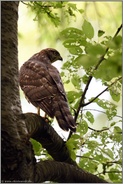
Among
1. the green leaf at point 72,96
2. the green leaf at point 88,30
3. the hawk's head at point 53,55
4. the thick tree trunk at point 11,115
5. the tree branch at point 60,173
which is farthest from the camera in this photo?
the hawk's head at point 53,55

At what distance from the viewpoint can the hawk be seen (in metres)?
3.01

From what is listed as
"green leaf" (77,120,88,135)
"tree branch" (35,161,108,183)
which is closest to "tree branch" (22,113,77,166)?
"tree branch" (35,161,108,183)

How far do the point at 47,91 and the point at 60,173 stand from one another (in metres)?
1.05

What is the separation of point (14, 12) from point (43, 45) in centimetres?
246

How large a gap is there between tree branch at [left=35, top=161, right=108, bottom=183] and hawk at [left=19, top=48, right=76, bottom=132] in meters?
0.31

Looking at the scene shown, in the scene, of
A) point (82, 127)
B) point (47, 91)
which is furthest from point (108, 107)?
point (47, 91)

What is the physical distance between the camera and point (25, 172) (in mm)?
1984

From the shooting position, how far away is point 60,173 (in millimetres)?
2506

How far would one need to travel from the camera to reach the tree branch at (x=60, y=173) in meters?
2.35

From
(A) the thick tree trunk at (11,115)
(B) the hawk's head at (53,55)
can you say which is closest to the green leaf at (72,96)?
(A) the thick tree trunk at (11,115)

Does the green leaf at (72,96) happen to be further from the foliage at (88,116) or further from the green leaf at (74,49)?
the green leaf at (74,49)

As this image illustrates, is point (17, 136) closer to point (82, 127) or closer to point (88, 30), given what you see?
point (88, 30)

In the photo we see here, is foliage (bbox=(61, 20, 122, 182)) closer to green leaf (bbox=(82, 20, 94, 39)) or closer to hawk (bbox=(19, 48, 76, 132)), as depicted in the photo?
green leaf (bbox=(82, 20, 94, 39))

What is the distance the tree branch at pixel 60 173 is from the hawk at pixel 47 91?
1.03 ft
